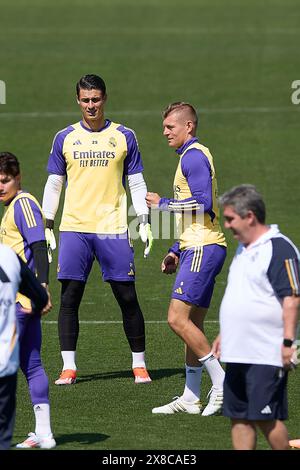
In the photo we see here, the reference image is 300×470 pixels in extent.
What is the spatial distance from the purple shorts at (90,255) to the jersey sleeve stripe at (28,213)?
2.40 metres

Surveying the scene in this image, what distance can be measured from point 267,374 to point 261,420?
279 mm

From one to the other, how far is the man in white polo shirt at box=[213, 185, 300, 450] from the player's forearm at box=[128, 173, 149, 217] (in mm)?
3982

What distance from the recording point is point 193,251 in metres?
10.3

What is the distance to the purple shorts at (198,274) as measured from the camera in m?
10.2

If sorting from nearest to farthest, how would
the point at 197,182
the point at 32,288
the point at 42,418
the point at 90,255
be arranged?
the point at 32,288, the point at 42,418, the point at 197,182, the point at 90,255

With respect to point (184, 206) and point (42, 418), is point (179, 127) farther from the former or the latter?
point (42, 418)

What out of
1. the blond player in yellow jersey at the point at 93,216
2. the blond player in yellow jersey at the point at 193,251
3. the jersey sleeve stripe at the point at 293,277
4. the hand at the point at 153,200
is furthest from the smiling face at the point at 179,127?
the jersey sleeve stripe at the point at 293,277

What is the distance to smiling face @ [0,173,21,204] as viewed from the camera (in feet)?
28.9

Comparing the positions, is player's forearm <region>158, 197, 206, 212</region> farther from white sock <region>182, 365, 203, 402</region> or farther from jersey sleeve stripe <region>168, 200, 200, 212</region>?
white sock <region>182, 365, 203, 402</region>

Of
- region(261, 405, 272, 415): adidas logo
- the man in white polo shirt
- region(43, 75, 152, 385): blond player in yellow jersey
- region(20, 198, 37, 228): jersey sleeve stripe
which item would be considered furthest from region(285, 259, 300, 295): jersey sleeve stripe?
region(43, 75, 152, 385): blond player in yellow jersey

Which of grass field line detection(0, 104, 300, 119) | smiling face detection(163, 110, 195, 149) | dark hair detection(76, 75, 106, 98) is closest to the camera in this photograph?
smiling face detection(163, 110, 195, 149)

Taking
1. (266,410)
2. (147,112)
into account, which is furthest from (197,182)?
(147,112)

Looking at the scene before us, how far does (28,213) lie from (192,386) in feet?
7.39

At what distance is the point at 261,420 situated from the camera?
25.1 ft
